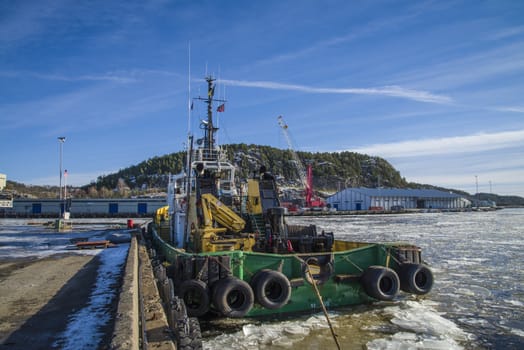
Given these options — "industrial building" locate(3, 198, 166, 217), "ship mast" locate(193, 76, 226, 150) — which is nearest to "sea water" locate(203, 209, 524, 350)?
"ship mast" locate(193, 76, 226, 150)

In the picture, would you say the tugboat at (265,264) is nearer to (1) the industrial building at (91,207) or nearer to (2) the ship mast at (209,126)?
(2) the ship mast at (209,126)

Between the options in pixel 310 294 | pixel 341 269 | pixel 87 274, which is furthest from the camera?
pixel 87 274

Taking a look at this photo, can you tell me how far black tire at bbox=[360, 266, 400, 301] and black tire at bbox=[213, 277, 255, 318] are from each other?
3339 mm

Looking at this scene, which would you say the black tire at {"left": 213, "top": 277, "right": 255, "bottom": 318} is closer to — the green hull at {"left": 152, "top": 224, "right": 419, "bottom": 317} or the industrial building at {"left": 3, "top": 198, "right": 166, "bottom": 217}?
the green hull at {"left": 152, "top": 224, "right": 419, "bottom": 317}

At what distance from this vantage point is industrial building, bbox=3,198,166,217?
233ft

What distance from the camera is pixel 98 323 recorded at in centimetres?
669

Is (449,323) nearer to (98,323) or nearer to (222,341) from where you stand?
(222,341)

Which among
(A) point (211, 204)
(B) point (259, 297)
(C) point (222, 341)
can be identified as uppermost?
(A) point (211, 204)

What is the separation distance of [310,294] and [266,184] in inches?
198

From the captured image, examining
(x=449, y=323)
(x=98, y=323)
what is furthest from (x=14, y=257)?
(x=449, y=323)

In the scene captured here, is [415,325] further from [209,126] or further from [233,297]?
[209,126]

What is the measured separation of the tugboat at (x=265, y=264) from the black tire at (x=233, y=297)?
22 mm

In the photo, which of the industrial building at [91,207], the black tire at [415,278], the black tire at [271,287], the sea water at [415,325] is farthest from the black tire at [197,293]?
the industrial building at [91,207]

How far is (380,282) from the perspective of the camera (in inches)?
421
